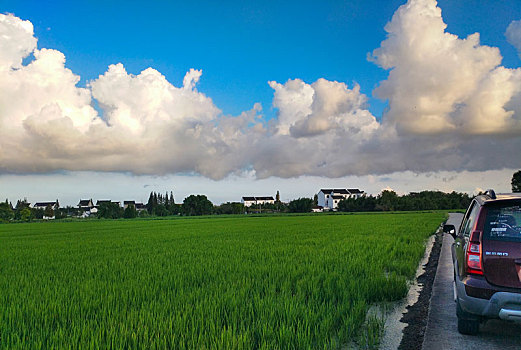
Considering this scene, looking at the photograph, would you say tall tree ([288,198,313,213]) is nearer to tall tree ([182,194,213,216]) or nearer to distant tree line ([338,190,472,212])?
distant tree line ([338,190,472,212])

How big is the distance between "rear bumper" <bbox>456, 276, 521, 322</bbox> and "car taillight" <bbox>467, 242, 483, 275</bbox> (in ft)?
0.26

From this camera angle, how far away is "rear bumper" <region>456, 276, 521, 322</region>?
4.25m

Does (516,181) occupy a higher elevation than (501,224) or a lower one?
higher

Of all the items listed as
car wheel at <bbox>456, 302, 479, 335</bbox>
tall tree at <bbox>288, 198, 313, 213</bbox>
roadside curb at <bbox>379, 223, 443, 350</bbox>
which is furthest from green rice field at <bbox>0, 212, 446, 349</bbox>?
tall tree at <bbox>288, 198, 313, 213</bbox>

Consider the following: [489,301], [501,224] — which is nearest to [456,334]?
[489,301]

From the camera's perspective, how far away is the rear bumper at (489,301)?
4.25m

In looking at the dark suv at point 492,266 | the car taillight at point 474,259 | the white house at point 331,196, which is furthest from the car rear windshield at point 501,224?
the white house at point 331,196

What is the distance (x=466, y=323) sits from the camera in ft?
16.1

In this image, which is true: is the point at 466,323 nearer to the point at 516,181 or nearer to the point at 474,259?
the point at 474,259

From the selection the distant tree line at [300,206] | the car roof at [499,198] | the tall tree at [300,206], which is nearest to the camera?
the car roof at [499,198]

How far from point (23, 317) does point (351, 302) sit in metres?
4.93

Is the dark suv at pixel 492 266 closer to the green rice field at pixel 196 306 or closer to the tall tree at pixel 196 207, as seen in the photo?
the green rice field at pixel 196 306

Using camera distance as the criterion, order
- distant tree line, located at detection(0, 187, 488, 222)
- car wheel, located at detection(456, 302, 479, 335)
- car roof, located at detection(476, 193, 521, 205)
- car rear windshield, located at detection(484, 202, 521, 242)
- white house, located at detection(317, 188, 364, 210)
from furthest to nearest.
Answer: white house, located at detection(317, 188, 364, 210) < distant tree line, located at detection(0, 187, 488, 222) < car wheel, located at detection(456, 302, 479, 335) < car roof, located at detection(476, 193, 521, 205) < car rear windshield, located at detection(484, 202, 521, 242)

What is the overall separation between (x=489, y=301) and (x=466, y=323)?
71cm
